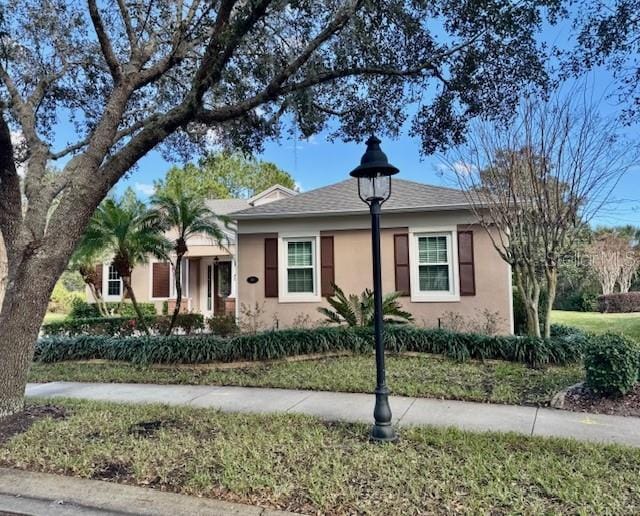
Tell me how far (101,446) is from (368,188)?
12.5 feet

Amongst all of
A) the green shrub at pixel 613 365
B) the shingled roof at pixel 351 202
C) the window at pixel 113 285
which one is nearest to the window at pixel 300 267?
the shingled roof at pixel 351 202

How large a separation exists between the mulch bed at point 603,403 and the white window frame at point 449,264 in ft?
17.7

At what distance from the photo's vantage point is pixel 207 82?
20.0 feet

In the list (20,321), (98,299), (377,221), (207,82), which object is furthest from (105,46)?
(98,299)

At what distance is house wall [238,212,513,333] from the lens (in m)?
11.4

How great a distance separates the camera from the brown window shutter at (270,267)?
500 inches

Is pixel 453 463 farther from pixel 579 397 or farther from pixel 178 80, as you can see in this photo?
pixel 178 80

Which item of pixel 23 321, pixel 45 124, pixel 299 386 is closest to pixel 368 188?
pixel 299 386

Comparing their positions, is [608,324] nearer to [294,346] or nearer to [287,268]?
[287,268]

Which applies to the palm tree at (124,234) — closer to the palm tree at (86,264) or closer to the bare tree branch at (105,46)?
the palm tree at (86,264)

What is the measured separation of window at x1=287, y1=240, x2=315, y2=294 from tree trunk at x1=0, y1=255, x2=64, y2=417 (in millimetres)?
7598

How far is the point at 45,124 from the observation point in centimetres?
905

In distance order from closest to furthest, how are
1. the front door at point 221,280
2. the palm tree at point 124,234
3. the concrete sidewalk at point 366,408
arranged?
the concrete sidewalk at point 366,408
the palm tree at point 124,234
the front door at point 221,280

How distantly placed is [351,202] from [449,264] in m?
3.12
